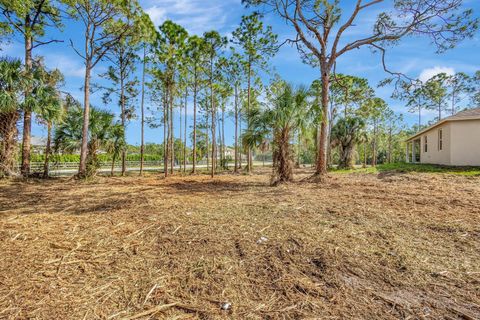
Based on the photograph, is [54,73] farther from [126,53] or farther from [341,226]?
[341,226]

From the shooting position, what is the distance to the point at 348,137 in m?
19.7

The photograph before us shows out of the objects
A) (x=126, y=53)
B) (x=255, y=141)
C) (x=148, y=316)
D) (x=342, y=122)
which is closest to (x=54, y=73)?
(x=126, y=53)

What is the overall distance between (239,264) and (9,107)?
10.7m

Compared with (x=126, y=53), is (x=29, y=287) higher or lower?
lower

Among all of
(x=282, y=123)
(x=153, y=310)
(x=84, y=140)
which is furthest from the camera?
(x=84, y=140)

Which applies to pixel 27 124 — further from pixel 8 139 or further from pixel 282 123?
pixel 282 123

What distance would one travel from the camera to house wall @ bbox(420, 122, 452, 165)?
14250mm

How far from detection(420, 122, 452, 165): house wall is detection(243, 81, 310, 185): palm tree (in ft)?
37.6

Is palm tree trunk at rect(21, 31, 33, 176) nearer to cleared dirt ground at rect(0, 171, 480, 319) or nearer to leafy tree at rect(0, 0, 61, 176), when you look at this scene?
leafy tree at rect(0, 0, 61, 176)

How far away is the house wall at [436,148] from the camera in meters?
14.2

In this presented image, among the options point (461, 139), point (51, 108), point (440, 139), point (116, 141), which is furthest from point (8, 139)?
point (440, 139)

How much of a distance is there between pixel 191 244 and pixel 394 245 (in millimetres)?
2587

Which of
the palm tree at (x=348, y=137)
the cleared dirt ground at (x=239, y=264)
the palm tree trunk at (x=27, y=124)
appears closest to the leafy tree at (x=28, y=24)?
the palm tree trunk at (x=27, y=124)

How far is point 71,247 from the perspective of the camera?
116 inches
